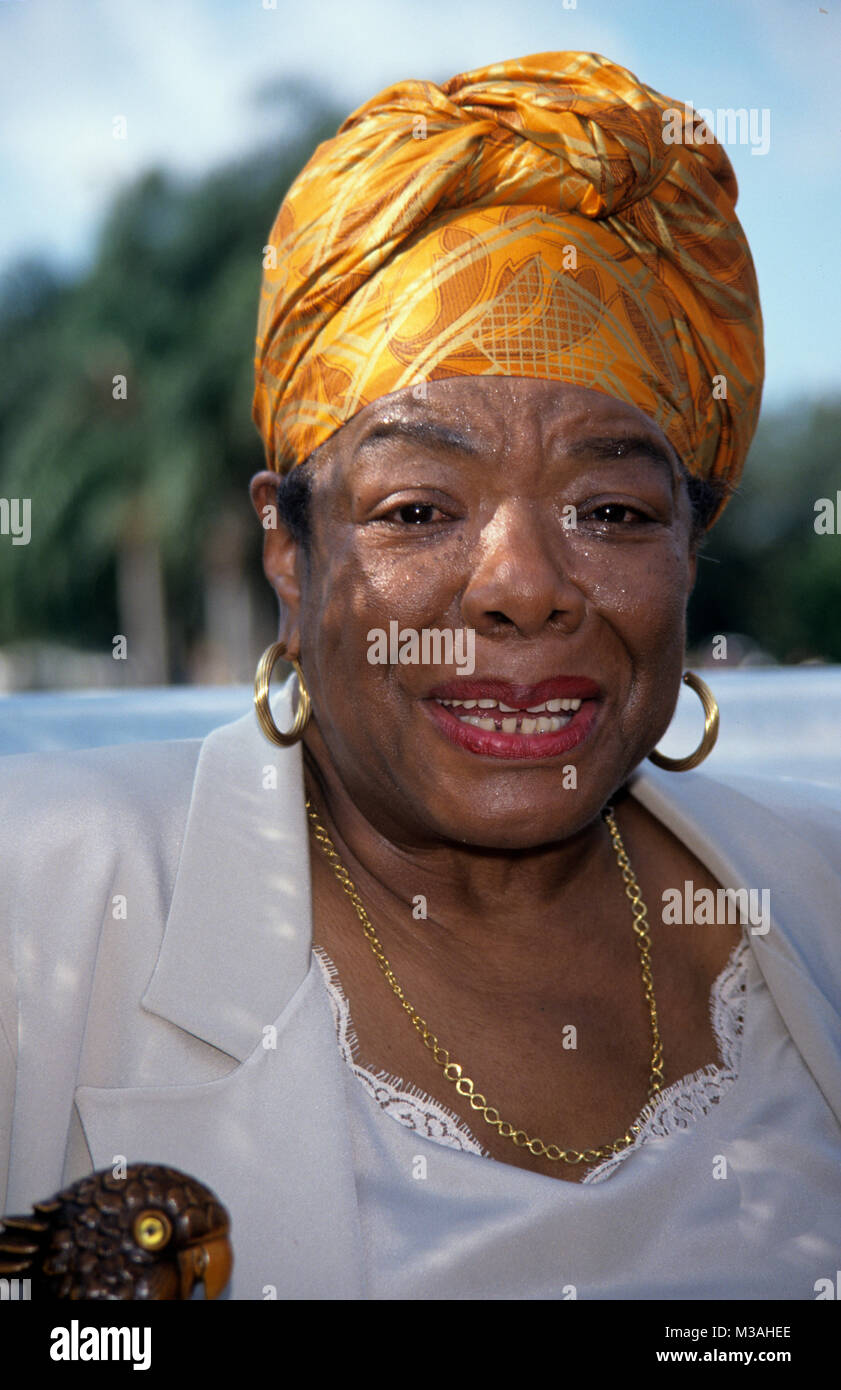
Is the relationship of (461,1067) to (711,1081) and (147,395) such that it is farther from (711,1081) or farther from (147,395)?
(147,395)

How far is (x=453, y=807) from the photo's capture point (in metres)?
2.22

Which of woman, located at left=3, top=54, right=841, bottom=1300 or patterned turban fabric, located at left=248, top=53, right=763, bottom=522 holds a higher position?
patterned turban fabric, located at left=248, top=53, right=763, bottom=522

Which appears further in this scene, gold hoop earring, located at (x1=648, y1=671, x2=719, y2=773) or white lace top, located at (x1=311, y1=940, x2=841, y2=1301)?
gold hoop earring, located at (x1=648, y1=671, x2=719, y2=773)

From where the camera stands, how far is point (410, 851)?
97.0 inches

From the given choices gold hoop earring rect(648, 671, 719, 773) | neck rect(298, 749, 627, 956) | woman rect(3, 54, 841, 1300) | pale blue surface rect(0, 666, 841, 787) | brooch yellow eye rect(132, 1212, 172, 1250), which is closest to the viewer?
brooch yellow eye rect(132, 1212, 172, 1250)

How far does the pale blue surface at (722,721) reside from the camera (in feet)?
11.7

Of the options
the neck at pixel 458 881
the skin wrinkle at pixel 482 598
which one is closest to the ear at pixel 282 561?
the skin wrinkle at pixel 482 598

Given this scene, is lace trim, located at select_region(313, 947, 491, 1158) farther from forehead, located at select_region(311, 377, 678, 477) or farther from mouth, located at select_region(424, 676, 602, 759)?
forehead, located at select_region(311, 377, 678, 477)

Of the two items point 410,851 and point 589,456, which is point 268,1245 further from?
point 589,456

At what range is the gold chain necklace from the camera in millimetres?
2232

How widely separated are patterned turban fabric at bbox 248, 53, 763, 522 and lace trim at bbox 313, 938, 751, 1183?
0.95 m

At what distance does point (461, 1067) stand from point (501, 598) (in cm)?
78

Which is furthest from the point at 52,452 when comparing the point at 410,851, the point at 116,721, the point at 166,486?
the point at 410,851

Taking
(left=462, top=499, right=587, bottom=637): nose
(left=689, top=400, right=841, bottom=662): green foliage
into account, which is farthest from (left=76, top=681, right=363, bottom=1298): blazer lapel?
(left=689, top=400, right=841, bottom=662): green foliage
